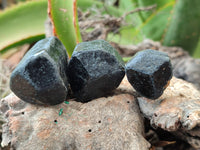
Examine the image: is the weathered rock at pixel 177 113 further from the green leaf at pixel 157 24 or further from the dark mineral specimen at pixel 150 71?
the green leaf at pixel 157 24

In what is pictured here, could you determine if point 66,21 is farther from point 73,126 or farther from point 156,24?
point 156,24

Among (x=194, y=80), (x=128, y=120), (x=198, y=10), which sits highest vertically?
(x=128, y=120)

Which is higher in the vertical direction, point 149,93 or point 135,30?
point 149,93

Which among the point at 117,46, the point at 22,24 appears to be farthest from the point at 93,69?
the point at 22,24

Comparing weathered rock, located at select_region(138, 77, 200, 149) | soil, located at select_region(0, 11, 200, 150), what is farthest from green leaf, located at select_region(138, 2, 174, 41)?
weathered rock, located at select_region(138, 77, 200, 149)

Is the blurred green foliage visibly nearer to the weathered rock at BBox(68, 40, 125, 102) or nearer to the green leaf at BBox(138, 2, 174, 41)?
the green leaf at BBox(138, 2, 174, 41)

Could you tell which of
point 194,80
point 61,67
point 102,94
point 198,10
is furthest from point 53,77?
point 198,10

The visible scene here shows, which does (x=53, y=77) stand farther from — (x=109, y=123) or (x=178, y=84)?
(x=178, y=84)
